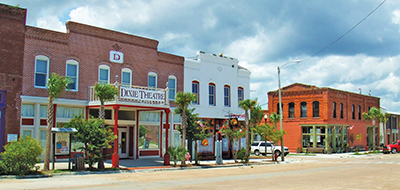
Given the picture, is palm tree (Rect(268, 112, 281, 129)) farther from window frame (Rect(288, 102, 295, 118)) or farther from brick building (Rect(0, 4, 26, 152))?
brick building (Rect(0, 4, 26, 152))

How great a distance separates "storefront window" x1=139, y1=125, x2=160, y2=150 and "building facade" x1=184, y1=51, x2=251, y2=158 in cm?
370

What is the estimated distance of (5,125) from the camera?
19.8 m

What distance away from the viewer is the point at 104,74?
24.6 m

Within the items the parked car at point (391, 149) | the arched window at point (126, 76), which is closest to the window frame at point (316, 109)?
Result: the parked car at point (391, 149)

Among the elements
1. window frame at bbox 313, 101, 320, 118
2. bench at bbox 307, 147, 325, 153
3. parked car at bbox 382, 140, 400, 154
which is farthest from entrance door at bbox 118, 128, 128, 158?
parked car at bbox 382, 140, 400, 154

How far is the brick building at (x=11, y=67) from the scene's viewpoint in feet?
65.1

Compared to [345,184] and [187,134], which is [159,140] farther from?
[345,184]

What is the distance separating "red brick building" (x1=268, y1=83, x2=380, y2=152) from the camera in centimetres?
4616

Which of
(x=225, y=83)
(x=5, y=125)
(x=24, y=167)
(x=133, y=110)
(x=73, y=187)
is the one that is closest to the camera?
(x=73, y=187)

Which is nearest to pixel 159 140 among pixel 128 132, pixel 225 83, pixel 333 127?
pixel 128 132

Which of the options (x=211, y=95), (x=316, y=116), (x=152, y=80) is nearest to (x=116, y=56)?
(x=152, y=80)

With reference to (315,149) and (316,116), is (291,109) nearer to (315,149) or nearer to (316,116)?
(316,116)

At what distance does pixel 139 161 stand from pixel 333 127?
30647 millimetres

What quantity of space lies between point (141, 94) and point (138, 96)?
0.85 feet
